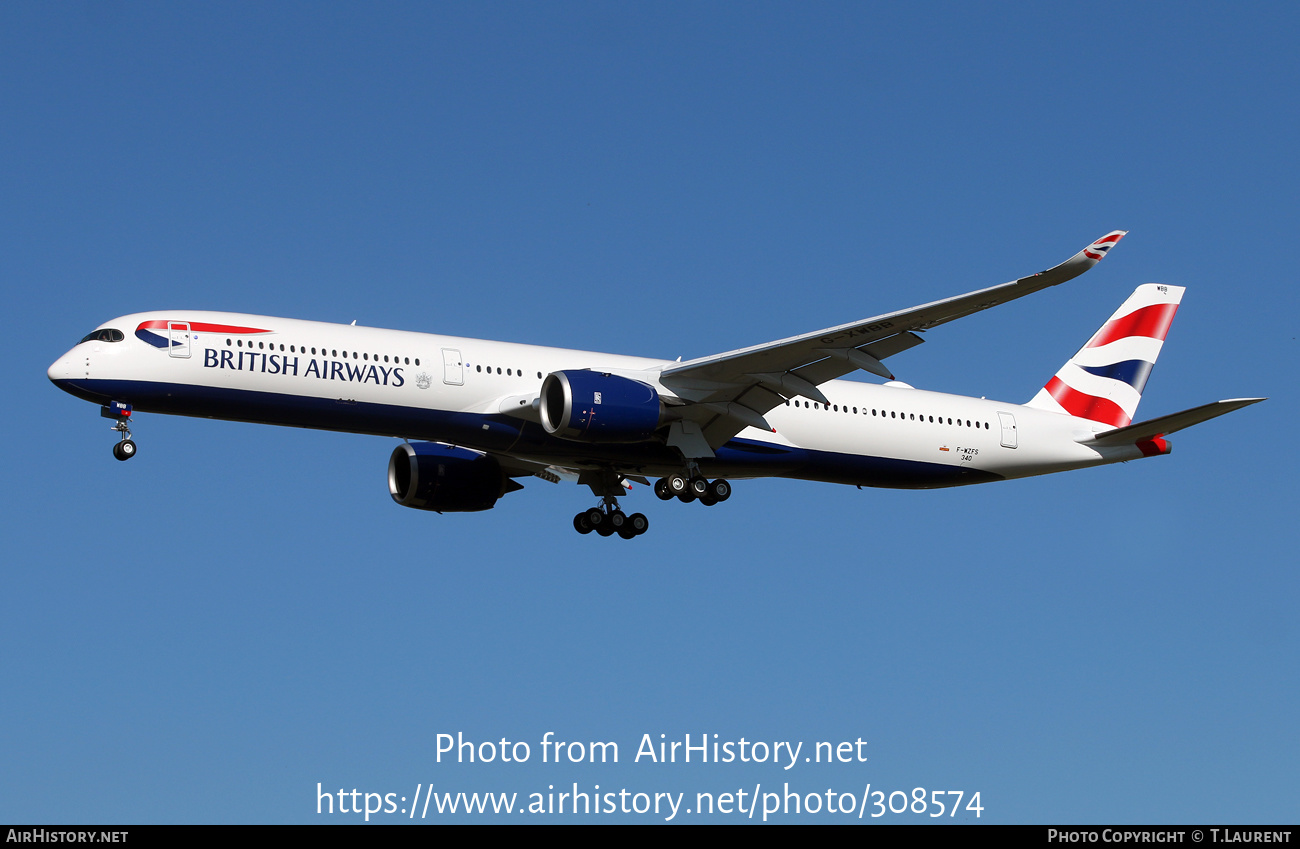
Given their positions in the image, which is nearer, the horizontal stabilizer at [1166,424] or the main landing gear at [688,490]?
the horizontal stabilizer at [1166,424]

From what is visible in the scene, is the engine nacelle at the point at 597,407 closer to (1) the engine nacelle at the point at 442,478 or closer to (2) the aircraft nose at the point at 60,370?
(1) the engine nacelle at the point at 442,478

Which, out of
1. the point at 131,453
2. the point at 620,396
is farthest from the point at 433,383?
the point at 131,453

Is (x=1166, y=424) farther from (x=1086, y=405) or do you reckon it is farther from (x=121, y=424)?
(x=121, y=424)

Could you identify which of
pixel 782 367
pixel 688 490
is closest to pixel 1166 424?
pixel 782 367

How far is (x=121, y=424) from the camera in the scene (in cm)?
3064

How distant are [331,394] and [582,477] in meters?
8.21

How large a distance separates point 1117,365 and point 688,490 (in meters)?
14.5

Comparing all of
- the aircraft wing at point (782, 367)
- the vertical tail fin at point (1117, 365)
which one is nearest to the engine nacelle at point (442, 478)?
the aircraft wing at point (782, 367)

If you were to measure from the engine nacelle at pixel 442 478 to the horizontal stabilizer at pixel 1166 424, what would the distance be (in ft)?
51.7

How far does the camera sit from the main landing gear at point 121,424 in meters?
30.4

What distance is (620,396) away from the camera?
104 feet

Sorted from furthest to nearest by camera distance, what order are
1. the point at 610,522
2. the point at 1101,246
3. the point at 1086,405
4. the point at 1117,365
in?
the point at 1117,365
the point at 1086,405
the point at 610,522
the point at 1101,246

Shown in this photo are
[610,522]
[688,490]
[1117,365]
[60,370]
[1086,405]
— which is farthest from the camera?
[1117,365]
